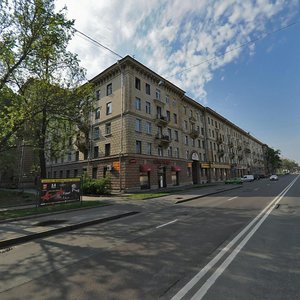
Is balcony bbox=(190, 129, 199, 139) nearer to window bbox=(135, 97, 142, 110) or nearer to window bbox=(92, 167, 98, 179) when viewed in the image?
window bbox=(135, 97, 142, 110)

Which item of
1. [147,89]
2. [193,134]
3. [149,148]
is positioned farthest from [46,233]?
[193,134]

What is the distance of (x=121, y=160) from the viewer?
2722cm

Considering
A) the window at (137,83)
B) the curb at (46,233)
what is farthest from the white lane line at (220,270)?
the window at (137,83)

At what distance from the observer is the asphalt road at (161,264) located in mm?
3621

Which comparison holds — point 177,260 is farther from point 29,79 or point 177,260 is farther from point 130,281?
point 29,79

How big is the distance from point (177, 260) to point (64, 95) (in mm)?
13793

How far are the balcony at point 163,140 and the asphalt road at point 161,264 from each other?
78.8 ft

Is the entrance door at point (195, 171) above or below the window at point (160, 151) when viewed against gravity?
below

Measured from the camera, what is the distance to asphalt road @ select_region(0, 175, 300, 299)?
3.62 m

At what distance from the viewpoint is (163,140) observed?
3172 cm

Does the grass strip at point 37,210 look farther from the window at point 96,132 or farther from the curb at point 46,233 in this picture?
the window at point 96,132

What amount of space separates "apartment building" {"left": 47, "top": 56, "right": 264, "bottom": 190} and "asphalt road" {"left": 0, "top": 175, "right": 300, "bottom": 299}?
18997 millimetres

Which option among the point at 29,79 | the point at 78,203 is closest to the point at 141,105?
the point at 29,79

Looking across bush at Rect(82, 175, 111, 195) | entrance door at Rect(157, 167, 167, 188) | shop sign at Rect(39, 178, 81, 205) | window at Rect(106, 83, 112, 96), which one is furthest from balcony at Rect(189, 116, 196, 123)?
shop sign at Rect(39, 178, 81, 205)
